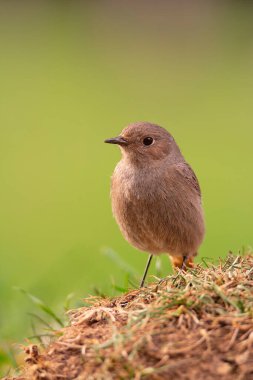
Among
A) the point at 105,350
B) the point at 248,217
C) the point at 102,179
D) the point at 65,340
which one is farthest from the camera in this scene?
the point at 102,179

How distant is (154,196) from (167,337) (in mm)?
2665

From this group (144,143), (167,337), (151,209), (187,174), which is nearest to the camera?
(167,337)

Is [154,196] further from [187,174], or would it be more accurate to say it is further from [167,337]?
[167,337]

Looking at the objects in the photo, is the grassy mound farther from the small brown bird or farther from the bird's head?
the bird's head

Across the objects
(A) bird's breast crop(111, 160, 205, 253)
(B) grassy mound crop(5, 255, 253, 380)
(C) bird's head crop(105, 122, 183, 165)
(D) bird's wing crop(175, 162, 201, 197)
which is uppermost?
(C) bird's head crop(105, 122, 183, 165)

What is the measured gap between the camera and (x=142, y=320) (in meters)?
3.28

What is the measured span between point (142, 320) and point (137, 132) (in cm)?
282

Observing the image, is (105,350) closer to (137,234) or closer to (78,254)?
(137,234)

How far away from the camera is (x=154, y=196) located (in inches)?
226

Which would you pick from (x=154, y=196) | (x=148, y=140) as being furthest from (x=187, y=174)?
(x=154, y=196)

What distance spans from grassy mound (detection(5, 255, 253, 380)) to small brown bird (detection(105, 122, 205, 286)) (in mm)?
1954

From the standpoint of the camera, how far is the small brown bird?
5723 mm

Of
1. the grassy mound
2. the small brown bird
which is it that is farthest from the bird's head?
the grassy mound

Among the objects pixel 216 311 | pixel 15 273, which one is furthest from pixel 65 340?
pixel 15 273
